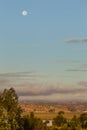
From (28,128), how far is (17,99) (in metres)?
26.2

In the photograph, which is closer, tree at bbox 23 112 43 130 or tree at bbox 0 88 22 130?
tree at bbox 0 88 22 130

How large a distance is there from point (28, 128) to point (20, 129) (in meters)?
17.7

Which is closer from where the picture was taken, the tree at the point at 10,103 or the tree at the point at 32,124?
the tree at the point at 10,103

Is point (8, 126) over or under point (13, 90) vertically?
under

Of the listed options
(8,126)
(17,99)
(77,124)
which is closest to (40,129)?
(77,124)

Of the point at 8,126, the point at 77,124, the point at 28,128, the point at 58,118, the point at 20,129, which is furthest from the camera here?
the point at 58,118

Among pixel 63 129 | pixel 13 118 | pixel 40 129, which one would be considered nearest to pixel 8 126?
pixel 13 118

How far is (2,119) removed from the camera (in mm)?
104375

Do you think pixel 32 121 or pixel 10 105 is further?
pixel 32 121

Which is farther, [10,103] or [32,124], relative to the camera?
[32,124]

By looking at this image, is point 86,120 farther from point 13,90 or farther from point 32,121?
point 13,90

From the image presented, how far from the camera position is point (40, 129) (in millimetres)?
155250

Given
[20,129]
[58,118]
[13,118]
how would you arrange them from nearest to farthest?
[13,118]
[20,129]
[58,118]

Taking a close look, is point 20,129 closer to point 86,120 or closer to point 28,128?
point 28,128
